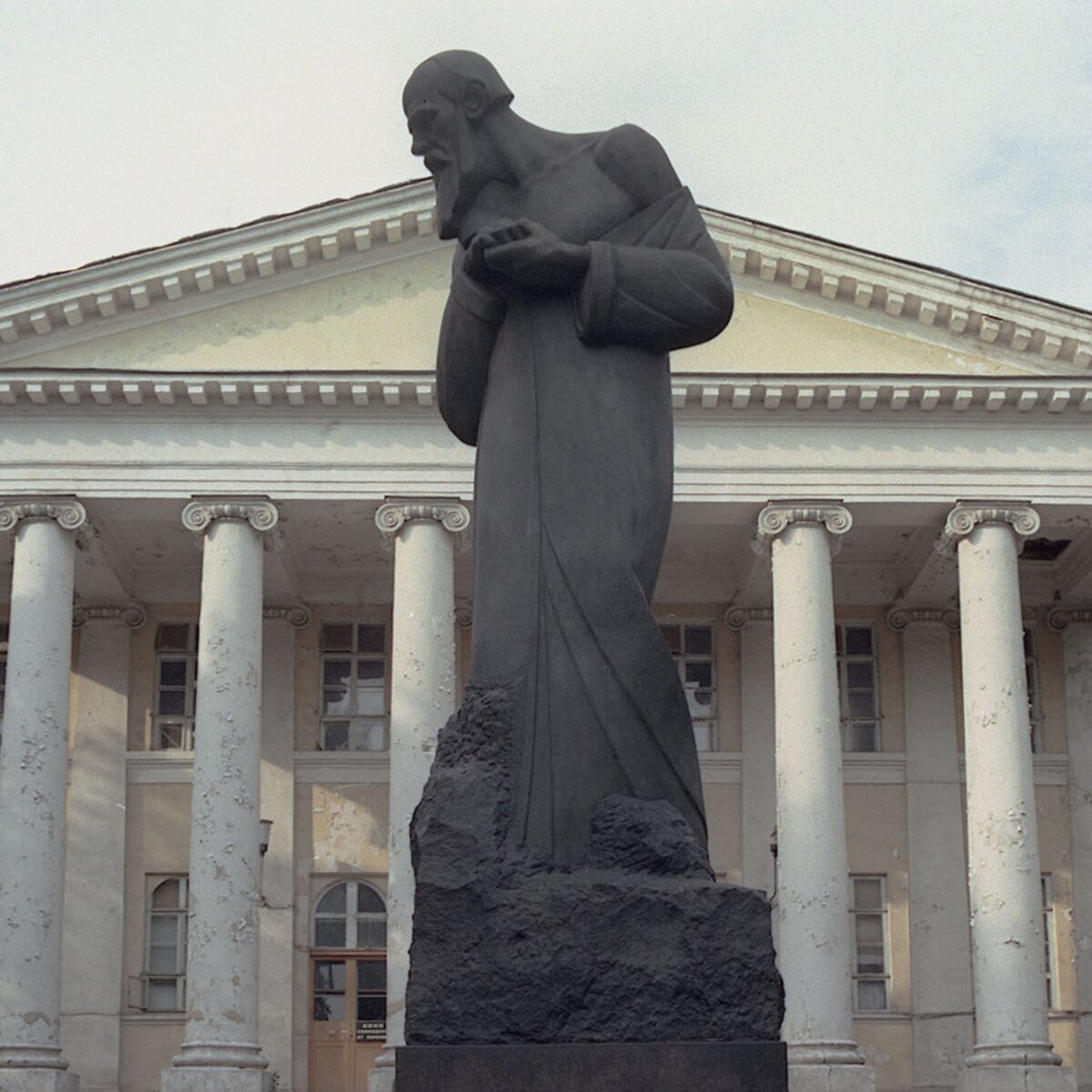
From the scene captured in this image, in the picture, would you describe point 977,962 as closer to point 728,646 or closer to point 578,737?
point 728,646

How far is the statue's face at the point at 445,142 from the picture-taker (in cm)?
604

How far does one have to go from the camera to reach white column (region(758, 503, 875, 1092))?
29922 mm

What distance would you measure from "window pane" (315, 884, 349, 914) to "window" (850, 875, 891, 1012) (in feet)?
25.6

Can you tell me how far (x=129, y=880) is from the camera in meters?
35.5

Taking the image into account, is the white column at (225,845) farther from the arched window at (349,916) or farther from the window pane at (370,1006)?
the arched window at (349,916)

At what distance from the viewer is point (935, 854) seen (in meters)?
35.7

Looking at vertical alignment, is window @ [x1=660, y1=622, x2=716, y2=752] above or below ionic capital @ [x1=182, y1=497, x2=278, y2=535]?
below

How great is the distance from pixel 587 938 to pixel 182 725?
3161cm

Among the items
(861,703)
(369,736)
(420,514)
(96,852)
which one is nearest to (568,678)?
(420,514)

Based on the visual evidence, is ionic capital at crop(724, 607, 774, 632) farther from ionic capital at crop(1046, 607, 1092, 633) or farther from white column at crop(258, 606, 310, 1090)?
white column at crop(258, 606, 310, 1090)

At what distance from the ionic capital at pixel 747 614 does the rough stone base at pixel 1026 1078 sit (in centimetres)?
876

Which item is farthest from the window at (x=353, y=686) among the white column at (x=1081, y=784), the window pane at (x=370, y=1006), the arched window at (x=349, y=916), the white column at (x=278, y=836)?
the white column at (x=1081, y=784)

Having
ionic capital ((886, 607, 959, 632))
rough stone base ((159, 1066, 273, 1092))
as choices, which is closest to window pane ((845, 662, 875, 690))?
ionic capital ((886, 607, 959, 632))

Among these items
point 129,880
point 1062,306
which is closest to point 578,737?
point 1062,306
